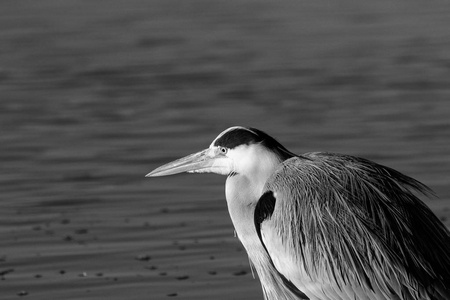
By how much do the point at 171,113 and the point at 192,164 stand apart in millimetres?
5826

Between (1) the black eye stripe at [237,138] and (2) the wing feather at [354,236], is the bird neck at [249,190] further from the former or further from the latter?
(2) the wing feather at [354,236]

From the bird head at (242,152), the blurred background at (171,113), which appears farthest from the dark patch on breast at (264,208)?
the blurred background at (171,113)

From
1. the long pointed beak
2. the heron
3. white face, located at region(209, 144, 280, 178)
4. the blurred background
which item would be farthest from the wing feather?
the blurred background

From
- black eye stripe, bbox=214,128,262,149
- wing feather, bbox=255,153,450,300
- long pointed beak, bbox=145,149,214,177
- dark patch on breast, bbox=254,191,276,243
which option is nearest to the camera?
wing feather, bbox=255,153,450,300

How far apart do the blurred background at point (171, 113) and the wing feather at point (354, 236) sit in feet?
5.21

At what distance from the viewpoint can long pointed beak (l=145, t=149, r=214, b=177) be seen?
7.81 meters

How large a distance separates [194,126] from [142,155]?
113 cm

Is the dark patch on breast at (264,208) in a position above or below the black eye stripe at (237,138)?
below

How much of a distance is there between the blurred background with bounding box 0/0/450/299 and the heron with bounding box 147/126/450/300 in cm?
137

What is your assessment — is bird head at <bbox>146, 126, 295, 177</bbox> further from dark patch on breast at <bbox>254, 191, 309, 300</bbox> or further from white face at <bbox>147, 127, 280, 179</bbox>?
dark patch on breast at <bbox>254, 191, 309, 300</bbox>

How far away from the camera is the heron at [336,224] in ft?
22.2

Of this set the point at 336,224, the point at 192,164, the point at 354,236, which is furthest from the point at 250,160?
the point at 354,236

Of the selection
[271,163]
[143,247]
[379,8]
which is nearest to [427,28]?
[379,8]

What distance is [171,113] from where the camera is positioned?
13789 mm
